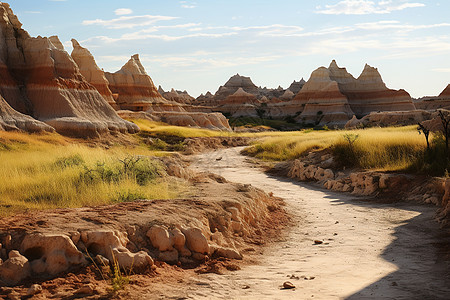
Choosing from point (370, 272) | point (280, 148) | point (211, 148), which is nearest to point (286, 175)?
point (280, 148)

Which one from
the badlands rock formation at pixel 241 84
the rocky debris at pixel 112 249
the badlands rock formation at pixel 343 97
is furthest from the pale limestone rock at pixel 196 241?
the badlands rock formation at pixel 241 84

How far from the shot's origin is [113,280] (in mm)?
5340

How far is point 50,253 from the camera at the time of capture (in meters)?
5.61

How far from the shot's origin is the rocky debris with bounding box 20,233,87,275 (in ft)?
18.1

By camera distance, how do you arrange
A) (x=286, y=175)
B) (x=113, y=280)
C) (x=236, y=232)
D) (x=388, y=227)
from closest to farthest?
(x=113, y=280) → (x=236, y=232) → (x=388, y=227) → (x=286, y=175)

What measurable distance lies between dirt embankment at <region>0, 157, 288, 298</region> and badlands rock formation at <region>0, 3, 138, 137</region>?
24.1 meters

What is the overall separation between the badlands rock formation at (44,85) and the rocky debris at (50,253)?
Answer: 25592 millimetres

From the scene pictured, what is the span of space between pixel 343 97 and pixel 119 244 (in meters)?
80.3

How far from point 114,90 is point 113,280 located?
2280 inches

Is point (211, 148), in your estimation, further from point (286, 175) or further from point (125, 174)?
point (125, 174)

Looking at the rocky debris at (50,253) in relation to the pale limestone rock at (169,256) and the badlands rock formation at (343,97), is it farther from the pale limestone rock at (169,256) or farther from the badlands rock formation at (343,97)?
the badlands rock formation at (343,97)

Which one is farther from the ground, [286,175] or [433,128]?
[433,128]

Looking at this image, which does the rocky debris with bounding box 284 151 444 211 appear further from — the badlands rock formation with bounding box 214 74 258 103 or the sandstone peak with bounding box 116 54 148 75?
the badlands rock formation with bounding box 214 74 258 103

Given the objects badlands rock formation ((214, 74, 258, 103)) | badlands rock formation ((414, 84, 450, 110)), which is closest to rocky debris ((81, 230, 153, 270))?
badlands rock formation ((414, 84, 450, 110))
